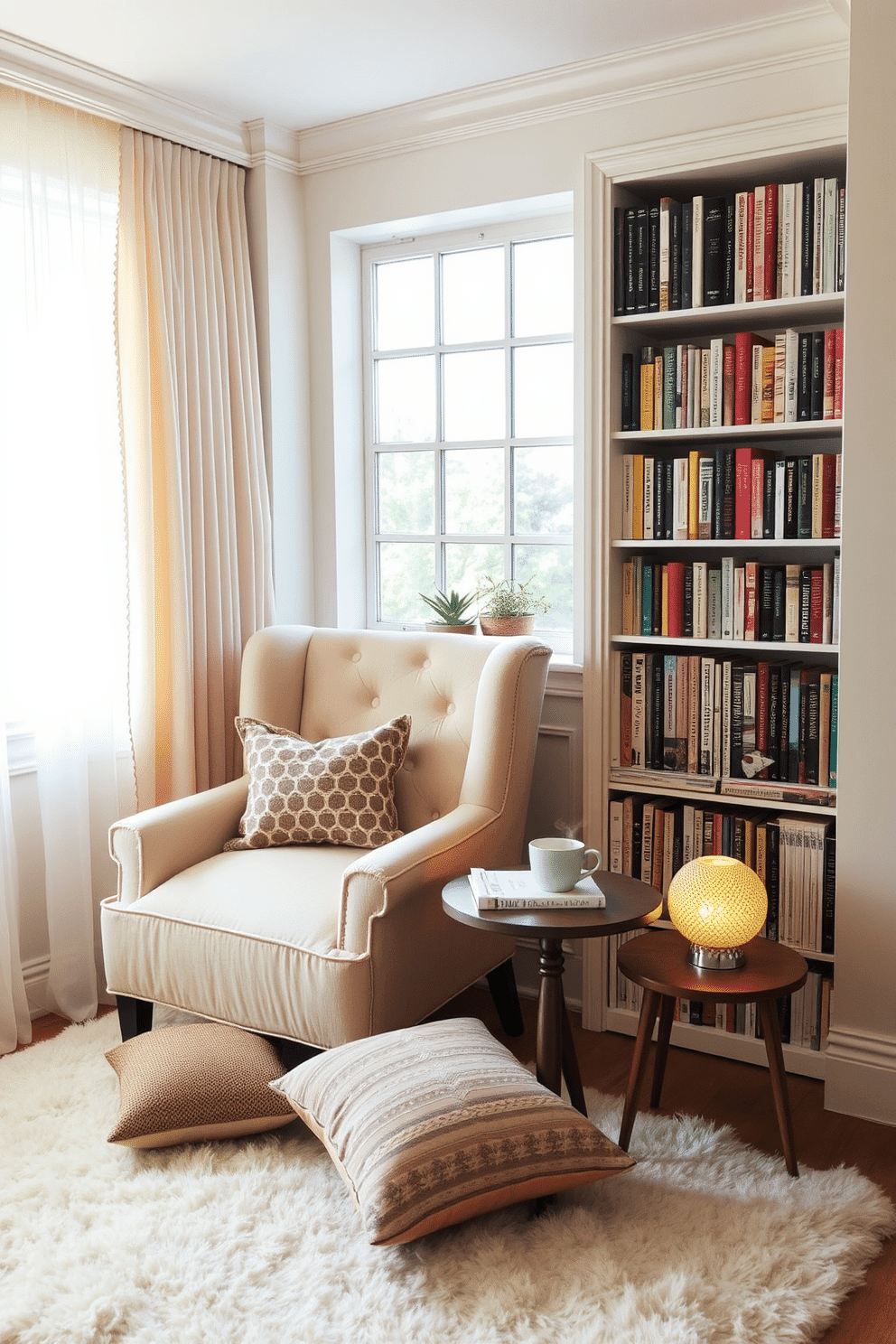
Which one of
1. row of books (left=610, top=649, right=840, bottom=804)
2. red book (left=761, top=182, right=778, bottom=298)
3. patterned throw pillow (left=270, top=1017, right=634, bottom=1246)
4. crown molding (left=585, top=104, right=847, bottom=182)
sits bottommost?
patterned throw pillow (left=270, top=1017, right=634, bottom=1246)

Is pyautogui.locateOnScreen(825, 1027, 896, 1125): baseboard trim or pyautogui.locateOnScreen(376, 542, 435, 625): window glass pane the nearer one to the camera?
pyautogui.locateOnScreen(825, 1027, 896, 1125): baseboard trim

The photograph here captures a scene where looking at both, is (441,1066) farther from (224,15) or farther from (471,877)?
(224,15)

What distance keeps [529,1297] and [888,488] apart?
1676 mm

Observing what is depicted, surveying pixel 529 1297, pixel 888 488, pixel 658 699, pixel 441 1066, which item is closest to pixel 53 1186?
pixel 441 1066

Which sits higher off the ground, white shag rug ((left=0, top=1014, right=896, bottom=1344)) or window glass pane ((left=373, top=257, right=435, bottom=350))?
window glass pane ((left=373, top=257, right=435, bottom=350))

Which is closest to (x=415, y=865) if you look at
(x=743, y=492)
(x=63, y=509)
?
(x=743, y=492)

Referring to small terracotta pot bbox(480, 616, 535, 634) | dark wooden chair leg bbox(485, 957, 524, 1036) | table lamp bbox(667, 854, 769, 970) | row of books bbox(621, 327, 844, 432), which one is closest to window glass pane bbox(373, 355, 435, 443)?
small terracotta pot bbox(480, 616, 535, 634)

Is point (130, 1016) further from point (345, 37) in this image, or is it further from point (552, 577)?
point (345, 37)

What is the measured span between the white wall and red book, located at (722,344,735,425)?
1.21 feet

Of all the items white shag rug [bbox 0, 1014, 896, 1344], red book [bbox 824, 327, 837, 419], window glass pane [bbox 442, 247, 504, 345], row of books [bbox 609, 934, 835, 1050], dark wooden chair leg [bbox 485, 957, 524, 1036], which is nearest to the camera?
white shag rug [bbox 0, 1014, 896, 1344]

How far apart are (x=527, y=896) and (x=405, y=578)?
5.38ft

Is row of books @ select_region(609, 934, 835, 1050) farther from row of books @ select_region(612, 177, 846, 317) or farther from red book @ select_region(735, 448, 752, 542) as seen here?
row of books @ select_region(612, 177, 846, 317)

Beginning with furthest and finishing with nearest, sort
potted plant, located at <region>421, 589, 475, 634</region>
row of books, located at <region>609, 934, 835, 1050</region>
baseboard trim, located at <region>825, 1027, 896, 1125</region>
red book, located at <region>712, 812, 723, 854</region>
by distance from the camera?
potted plant, located at <region>421, 589, 475, 634</region>, red book, located at <region>712, 812, 723, 854</region>, row of books, located at <region>609, 934, 835, 1050</region>, baseboard trim, located at <region>825, 1027, 896, 1125</region>

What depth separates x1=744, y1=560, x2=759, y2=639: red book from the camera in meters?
2.72
